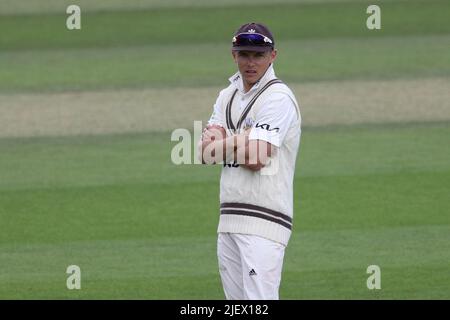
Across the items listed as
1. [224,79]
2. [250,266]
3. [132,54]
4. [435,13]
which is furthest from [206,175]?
[435,13]

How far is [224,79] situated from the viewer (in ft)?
66.4

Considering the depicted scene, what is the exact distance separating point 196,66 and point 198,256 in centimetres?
1095

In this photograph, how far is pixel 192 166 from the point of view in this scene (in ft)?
48.8

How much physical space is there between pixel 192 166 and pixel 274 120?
7.92 meters

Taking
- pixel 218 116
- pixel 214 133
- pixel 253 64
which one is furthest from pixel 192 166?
pixel 253 64

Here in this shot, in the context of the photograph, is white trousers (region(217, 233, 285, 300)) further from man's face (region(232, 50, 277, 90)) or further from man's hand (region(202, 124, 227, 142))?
man's face (region(232, 50, 277, 90))

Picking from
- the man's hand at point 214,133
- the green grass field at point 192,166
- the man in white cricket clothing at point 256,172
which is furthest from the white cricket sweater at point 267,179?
the green grass field at point 192,166

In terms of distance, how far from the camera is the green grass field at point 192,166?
34.6ft

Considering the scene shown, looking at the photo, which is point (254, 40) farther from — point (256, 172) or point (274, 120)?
point (256, 172)

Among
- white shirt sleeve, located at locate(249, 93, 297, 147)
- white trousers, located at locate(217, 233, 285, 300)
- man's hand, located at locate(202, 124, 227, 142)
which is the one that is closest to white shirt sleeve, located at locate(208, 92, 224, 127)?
man's hand, located at locate(202, 124, 227, 142)

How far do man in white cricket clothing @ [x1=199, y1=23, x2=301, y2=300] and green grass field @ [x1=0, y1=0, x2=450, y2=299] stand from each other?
273cm

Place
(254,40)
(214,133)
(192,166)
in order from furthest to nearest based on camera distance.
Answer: (192,166), (214,133), (254,40)

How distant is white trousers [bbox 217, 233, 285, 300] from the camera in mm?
6988

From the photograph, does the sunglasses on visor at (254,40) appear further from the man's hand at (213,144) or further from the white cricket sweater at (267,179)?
the man's hand at (213,144)
